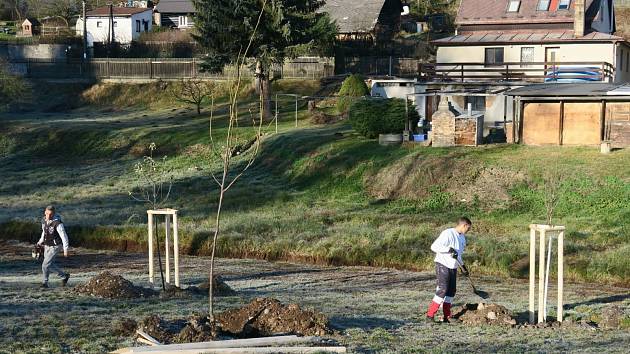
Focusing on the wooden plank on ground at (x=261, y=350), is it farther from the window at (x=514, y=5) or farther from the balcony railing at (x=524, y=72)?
the window at (x=514, y=5)

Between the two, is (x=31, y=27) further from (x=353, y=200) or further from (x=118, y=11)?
(x=353, y=200)

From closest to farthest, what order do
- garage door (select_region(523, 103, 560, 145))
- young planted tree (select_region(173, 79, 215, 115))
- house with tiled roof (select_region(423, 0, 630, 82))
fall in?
garage door (select_region(523, 103, 560, 145)) < house with tiled roof (select_region(423, 0, 630, 82)) < young planted tree (select_region(173, 79, 215, 115))

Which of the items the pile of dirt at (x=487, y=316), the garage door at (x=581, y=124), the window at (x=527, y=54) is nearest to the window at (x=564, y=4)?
the window at (x=527, y=54)

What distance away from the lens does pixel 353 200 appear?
1390 inches

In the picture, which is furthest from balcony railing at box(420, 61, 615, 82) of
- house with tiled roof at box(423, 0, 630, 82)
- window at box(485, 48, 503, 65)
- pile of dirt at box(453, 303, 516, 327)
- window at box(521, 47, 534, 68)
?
pile of dirt at box(453, 303, 516, 327)

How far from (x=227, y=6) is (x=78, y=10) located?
163 ft

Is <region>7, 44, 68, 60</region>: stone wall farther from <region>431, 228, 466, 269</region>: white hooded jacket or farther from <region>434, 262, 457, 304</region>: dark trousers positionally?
<region>434, 262, 457, 304</region>: dark trousers

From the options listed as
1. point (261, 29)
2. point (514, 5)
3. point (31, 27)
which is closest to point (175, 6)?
point (31, 27)

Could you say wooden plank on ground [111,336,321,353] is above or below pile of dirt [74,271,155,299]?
above

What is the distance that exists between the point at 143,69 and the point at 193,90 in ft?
22.1

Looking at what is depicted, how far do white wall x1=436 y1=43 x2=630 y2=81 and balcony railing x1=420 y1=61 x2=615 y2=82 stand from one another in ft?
1.46

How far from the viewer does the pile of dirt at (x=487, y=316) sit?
17.2 m

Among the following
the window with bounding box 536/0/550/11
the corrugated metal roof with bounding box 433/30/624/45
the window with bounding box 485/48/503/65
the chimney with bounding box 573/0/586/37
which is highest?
the window with bounding box 536/0/550/11

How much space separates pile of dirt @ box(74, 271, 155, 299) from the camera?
19.5 meters
